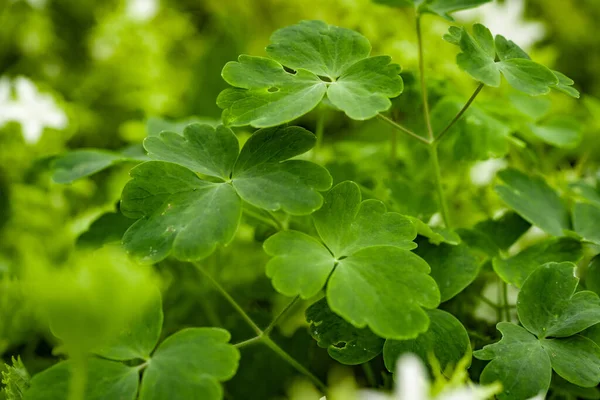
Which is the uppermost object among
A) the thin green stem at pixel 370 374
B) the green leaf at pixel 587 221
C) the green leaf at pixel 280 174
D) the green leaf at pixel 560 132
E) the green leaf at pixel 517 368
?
the green leaf at pixel 280 174

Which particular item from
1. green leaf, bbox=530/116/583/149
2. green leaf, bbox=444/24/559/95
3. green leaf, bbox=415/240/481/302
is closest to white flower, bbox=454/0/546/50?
green leaf, bbox=530/116/583/149

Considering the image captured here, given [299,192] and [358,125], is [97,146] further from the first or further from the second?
[299,192]

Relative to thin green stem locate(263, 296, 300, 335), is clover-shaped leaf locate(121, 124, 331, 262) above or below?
above

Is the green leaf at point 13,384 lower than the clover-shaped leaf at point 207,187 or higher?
lower

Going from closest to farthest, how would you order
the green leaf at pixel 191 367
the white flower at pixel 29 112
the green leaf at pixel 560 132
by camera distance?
the green leaf at pixel 191 367, the green leaf at pixel 560 132, the white flower at pixel 29 112

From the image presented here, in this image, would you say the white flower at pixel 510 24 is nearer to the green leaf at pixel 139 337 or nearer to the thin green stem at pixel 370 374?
the thin green stem at pixel 370 374

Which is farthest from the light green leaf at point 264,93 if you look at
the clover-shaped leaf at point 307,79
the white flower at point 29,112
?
the white flower at point 29,112

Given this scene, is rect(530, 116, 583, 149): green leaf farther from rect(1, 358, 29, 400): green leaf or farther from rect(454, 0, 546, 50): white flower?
rect(1, 358, 29, 400): green leaf
